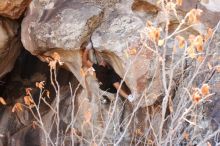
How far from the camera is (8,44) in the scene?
307 cm

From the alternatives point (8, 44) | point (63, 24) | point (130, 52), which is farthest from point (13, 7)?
point (130, 52)

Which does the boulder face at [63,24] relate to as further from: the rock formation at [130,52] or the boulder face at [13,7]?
the boulder face at [13,7]

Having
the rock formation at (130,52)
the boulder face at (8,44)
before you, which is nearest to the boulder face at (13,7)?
the rock formation at (130,52)

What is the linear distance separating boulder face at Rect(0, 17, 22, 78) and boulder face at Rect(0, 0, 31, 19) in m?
0.13

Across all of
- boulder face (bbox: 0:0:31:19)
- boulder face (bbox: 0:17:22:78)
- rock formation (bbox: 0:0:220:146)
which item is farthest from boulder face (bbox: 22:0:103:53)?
boulder face (bbox: 0:17:22:78)

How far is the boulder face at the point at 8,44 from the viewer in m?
2.99

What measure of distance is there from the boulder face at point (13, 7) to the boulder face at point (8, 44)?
0.43 feet

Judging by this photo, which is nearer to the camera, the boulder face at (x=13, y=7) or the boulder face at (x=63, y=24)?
the boulder face at (x=63, y=24)

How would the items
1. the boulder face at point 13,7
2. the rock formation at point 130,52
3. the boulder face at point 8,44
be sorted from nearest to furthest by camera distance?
the rock formation at point 130,52 → the boulder face at point 13,7 → the boulder face at point 8,44

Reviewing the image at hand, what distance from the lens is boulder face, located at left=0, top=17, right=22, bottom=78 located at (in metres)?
2.99

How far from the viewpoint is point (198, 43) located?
1.52 metres

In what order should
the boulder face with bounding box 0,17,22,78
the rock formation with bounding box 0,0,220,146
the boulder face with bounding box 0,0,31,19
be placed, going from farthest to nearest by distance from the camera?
1. the boulder face with bounding box 0,17,22,78
2. the boulder face with bounding box 0,0,31,19
3. the rock formation with bounding box 0,0,220,146

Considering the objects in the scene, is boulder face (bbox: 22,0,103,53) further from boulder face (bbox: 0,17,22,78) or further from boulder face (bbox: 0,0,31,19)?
boulder face (bbox: 0,17,22,78)

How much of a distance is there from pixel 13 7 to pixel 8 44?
37 centimetres
